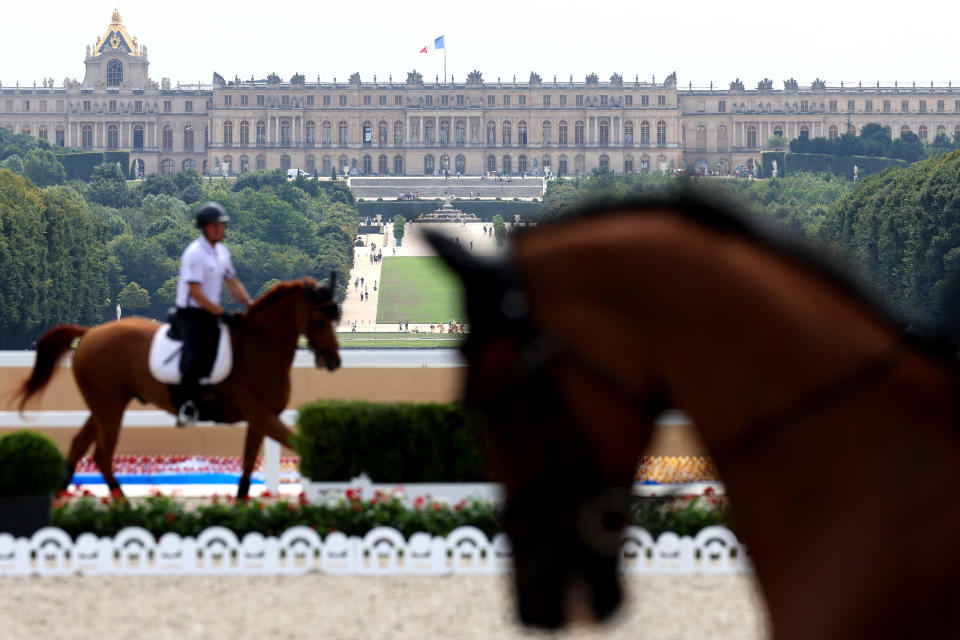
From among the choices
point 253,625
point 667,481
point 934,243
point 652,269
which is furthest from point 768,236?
point 934,243

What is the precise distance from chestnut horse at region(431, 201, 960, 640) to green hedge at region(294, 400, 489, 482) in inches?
232

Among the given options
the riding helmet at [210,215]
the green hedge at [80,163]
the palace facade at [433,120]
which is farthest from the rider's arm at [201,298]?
the palace facade at [433,120]

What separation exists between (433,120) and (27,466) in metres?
119

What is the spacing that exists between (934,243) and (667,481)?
33.9 m

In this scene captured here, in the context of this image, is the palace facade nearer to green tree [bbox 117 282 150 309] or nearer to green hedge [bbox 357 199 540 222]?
green hedge [bbox 357 199 540 222]

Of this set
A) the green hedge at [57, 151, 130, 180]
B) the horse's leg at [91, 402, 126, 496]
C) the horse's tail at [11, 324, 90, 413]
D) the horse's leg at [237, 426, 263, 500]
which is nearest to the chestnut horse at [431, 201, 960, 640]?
the horse's leg at [237, 426, 263, 500]

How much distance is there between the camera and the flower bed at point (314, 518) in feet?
25.7

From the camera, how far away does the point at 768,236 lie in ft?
9.10

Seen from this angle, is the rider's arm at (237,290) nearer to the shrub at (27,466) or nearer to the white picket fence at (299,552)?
the shrub at (27,466)

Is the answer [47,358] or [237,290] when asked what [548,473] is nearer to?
[237,290]

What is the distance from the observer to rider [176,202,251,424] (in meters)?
8.10

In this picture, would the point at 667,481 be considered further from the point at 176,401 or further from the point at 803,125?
the point at 803,125

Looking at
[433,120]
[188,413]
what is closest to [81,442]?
[188,413]

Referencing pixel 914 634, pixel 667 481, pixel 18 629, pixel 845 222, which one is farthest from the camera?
pixel 845 222
